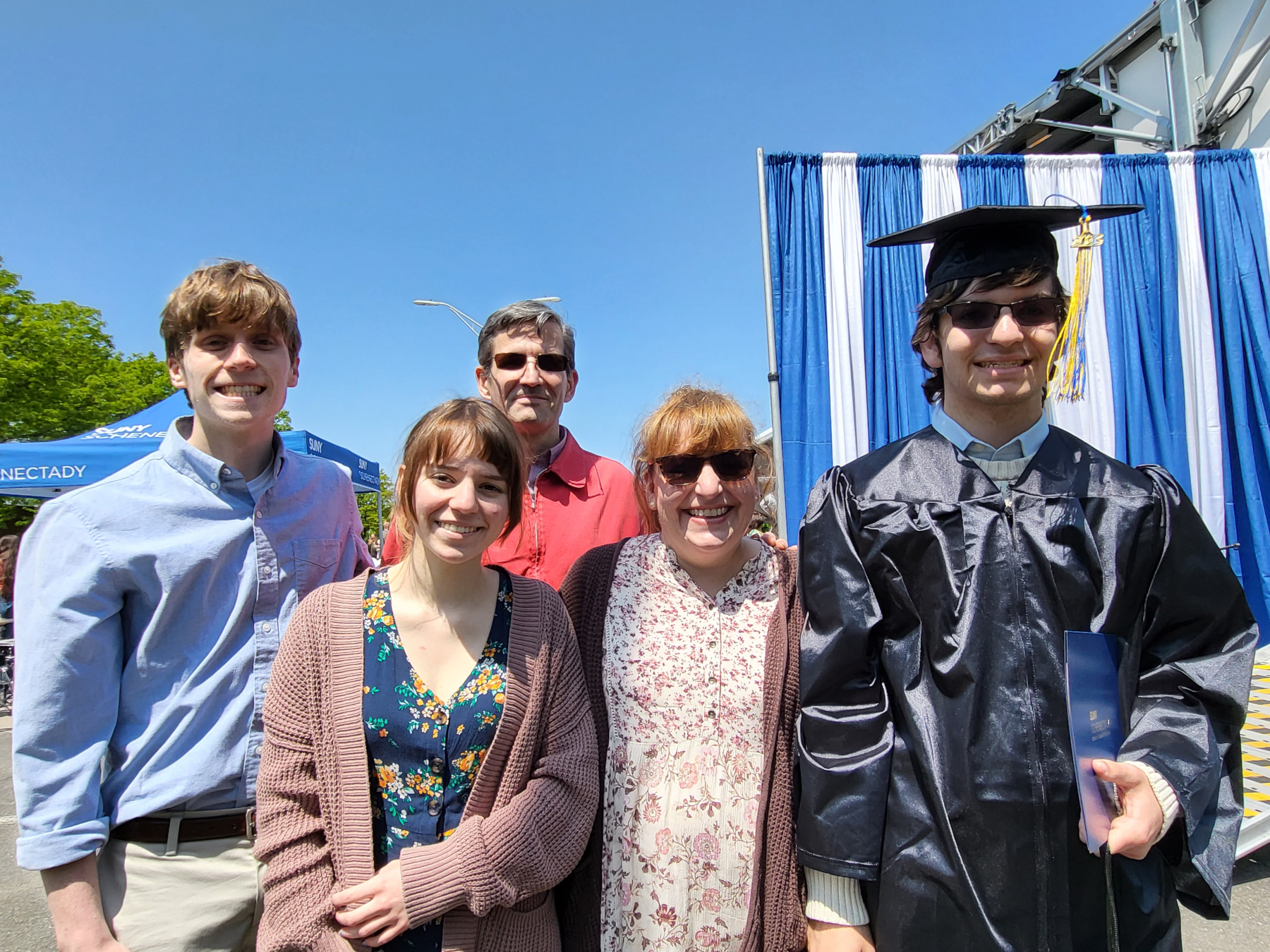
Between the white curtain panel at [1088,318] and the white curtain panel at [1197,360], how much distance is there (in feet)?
1.48

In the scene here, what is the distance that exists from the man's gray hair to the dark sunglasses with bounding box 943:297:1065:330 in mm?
1395

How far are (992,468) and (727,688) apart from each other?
29.7 inches

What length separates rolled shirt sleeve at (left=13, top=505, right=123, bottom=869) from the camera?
1.40 metres

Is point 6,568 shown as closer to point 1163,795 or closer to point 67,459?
point 67,459

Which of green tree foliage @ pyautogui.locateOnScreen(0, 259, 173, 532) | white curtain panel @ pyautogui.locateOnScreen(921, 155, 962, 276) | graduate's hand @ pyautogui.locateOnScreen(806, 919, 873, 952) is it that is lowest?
graduate's hand @ pyautogui.locateOnScreen(806, 919, 873, 952)

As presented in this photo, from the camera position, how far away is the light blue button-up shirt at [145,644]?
4.65 feet

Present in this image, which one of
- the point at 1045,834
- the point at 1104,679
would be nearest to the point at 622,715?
the point at 1045,834

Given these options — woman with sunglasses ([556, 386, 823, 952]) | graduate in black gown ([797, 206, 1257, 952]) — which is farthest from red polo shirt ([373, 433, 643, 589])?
graduate in black gown ([797, 206, 1257, 952])

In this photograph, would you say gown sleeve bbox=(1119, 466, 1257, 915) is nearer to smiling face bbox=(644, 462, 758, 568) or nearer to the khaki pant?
smiling face bbox=(644, 462, 758, 568)

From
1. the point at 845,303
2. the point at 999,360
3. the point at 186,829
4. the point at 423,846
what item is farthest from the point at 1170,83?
the point at 186,829

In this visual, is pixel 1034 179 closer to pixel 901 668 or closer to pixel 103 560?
pixel 901 668

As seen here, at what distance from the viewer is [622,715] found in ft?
5.33

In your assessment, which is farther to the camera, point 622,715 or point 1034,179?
point 1034,179

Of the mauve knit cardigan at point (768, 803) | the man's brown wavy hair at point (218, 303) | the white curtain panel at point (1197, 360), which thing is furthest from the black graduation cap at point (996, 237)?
the white curtain panel at point (1197, 360)
